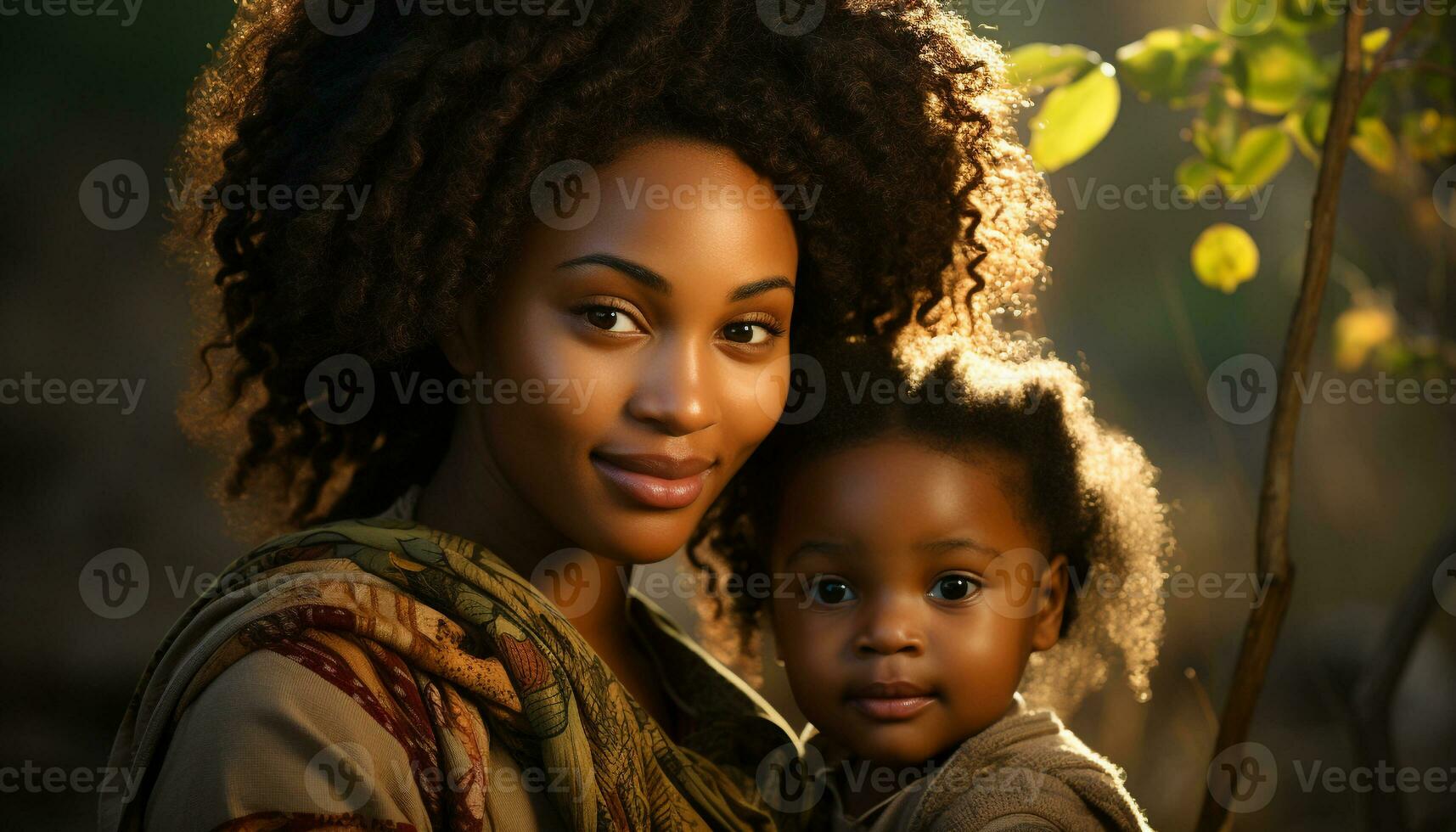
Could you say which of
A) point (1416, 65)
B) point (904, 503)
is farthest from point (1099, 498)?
point (1416, 65)

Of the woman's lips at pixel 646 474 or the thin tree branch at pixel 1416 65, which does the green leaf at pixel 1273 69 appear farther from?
the woman's lips at pixel 646 474

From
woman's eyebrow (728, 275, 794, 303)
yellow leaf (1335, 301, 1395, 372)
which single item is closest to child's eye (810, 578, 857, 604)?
woman's eyebrow (728, 275, 794, 303)

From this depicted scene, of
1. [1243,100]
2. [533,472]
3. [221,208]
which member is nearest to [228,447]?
[221,208]

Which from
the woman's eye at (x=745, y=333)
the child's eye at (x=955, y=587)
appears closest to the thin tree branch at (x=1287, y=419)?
the child's eye at (x=955, y=587)

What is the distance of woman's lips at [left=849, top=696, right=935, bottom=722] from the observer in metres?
1.94

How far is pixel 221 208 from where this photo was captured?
1971 millimetres

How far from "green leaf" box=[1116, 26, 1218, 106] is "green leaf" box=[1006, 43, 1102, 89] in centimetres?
8

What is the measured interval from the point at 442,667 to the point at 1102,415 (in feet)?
11.8

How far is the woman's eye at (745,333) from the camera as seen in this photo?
1.78 m

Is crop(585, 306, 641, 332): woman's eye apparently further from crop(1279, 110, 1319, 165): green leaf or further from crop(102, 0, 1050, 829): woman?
crop(1279, 110, 1319, 165): green leaf

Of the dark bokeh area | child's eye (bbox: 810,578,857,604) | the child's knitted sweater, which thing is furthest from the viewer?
the dark bokeh area

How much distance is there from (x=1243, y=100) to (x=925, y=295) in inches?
27.9

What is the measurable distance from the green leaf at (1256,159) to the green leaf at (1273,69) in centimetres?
5

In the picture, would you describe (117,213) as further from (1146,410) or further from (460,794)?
(1146,410)
